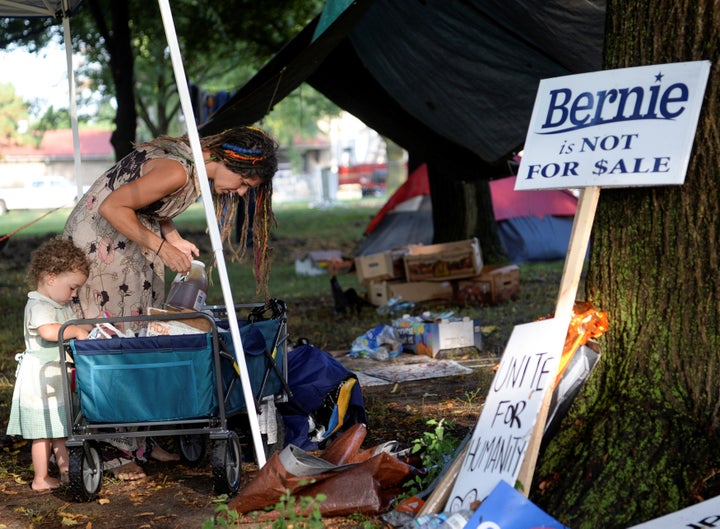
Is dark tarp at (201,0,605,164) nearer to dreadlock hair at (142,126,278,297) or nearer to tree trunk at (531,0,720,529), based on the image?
dreadlock hair at (142,126,278,297)

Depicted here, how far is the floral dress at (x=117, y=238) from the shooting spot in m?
4.43

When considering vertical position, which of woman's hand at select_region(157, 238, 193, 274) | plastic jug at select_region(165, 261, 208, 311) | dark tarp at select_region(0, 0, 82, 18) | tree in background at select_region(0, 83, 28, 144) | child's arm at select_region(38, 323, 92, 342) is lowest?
child's arm at select_region(38, 323, 92, 342)

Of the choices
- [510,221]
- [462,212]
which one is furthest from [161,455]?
[510,221]

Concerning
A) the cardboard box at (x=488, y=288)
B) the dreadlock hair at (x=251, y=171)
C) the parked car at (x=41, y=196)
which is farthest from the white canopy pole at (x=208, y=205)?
the parked car at (x=41, y=196)

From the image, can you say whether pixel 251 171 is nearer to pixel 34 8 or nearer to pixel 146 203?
pixel 146 203

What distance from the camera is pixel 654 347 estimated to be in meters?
3.44

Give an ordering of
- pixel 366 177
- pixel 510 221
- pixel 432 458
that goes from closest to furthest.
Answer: pixel 432 458 → pixel 510 221 → pixel 366 177

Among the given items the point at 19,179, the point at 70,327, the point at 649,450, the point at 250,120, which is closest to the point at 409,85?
the point at 250,120

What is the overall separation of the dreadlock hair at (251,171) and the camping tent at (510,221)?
28.1 ft

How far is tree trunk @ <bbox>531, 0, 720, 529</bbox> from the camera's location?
323 centimetres

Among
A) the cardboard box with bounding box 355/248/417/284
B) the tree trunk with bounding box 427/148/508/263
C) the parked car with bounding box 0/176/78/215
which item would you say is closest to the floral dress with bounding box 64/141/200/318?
the cardboard box with bounding box 355/248/417/284

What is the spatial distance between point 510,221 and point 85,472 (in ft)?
33.0

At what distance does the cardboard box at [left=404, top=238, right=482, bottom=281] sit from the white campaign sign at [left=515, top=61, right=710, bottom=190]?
5.63 m

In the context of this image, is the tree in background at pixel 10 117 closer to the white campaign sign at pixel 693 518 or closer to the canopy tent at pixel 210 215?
the canopy tent at pixel 210 215
